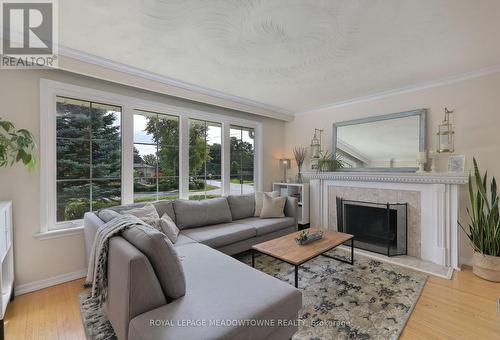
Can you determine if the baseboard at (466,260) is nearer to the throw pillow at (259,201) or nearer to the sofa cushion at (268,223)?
the sofa cushion at (268,223)

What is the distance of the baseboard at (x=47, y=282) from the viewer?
7.80 feet

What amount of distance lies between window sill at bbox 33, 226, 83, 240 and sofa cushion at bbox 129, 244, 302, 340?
170 cm

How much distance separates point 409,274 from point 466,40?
8.47 feet

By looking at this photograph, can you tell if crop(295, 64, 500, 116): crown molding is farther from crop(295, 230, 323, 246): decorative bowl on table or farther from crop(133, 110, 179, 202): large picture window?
crop(133, 110, 179, 202): large picture window

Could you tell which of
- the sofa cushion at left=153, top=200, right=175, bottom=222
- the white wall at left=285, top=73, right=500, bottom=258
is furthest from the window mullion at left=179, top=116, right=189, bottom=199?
the white wall at left=285, top=73, right=500, bottom=258

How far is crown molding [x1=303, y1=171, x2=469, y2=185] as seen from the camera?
9.50 ft

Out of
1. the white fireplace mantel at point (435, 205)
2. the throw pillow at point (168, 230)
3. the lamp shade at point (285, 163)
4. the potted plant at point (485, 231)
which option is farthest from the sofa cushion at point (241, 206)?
the potted plant at point (485, 231)

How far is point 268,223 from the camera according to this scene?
3.50m

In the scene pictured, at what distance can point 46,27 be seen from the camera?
2010 mm

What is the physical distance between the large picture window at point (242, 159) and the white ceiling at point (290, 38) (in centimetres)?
145

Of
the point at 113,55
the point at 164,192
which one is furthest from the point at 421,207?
the point at 113,55

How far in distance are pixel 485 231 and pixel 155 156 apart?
4357mm

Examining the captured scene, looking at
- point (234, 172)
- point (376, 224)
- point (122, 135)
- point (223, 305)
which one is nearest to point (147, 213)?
point (122, 135)

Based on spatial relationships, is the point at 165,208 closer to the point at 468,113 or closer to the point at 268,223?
the point at 268,223
